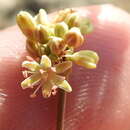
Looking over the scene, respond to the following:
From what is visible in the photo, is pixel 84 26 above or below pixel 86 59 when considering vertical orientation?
above

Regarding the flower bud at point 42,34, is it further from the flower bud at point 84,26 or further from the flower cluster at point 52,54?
the flower bud at point 84,26

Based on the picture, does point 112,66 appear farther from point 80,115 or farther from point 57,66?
point 57,66

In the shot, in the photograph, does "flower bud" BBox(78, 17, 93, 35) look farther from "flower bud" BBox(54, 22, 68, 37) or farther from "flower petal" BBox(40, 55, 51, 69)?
"flower petal" BBox(40, 55, 51, 69)

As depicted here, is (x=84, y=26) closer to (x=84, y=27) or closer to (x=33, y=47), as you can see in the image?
(x=84, y=27)

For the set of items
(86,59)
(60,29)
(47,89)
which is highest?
(60,29)

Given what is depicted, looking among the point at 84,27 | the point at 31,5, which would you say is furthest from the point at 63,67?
the point at 31,5

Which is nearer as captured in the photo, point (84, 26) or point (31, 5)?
point (84, 26)

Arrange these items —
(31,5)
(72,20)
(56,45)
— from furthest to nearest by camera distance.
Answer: (31,5)
(72,20)
(56,45)

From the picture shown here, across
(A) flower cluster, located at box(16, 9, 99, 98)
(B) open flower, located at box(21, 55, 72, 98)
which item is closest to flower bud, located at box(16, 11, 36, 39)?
(A) flower cluster, located at box(16, 9, 99, 98)
